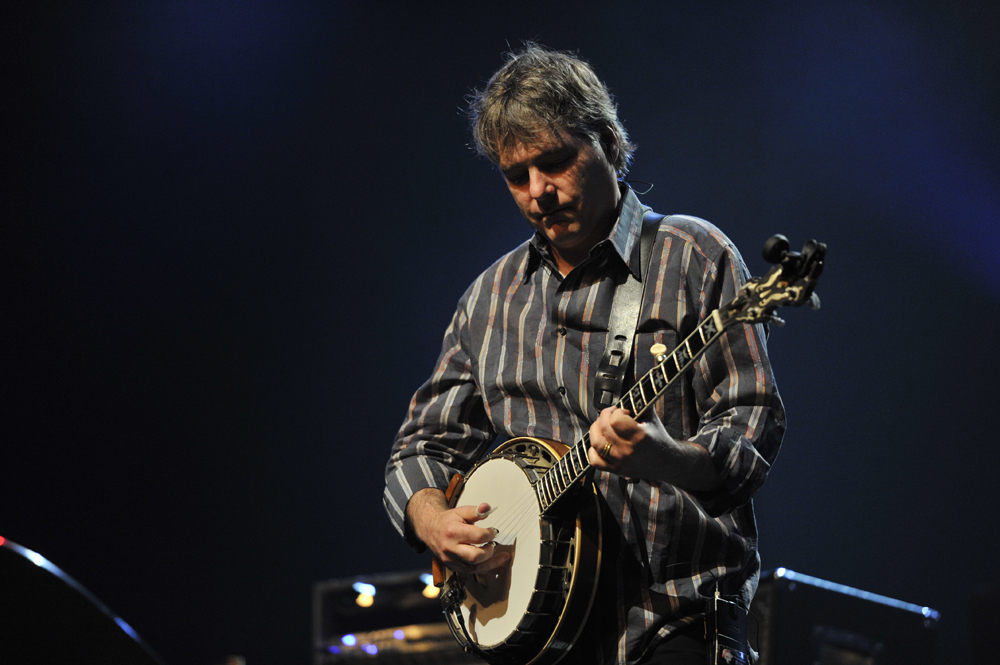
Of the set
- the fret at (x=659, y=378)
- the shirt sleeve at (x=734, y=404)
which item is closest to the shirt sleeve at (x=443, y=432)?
the shirt sleeve at (x=734, y=404)

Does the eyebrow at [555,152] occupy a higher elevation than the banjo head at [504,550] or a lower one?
higher

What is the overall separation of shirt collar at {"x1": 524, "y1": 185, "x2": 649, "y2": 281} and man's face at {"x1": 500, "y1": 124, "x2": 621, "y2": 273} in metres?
0.05

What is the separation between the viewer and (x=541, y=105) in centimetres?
211

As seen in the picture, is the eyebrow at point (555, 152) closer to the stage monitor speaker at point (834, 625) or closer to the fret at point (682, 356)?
the fret at point (682, 356)

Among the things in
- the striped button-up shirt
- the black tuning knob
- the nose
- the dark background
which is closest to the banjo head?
the striped button-up shirt

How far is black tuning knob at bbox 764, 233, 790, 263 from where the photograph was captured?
143 centimetres

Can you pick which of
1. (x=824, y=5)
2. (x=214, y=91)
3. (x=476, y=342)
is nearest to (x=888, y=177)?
(x=824, y=5)

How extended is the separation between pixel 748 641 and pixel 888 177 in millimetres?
3483

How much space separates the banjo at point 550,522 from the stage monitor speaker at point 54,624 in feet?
2.50

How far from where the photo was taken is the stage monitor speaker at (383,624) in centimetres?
408

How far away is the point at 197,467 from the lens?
4.89 m

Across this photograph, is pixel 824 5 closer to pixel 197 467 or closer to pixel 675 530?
pixel 675 530

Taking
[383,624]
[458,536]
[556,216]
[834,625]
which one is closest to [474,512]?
[458,536]

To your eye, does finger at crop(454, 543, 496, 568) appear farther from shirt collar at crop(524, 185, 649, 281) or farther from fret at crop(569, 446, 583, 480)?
shirt collar at crop(524, 185, 649, 281)
